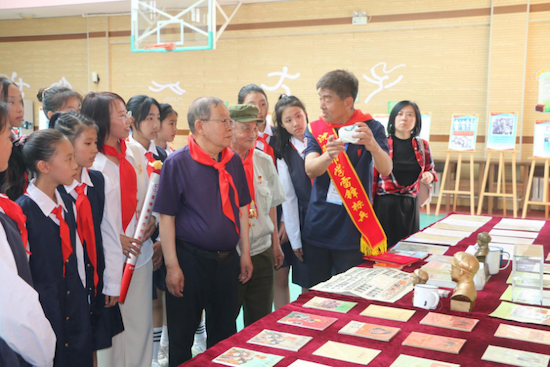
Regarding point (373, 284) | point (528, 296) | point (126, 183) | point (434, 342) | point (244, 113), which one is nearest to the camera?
point (434, 342)

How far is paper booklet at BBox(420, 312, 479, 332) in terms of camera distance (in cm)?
152

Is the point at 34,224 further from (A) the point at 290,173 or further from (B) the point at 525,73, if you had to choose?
(B) the point at 525,73

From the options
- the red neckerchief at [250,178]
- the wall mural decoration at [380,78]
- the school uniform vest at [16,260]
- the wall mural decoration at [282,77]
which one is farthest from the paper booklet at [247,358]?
the wall mural decoration at [282,77]

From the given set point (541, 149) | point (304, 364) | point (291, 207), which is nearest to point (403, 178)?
point (291, 207)

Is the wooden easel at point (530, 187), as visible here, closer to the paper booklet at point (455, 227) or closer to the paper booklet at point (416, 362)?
the paper booklet at point (455, 227)

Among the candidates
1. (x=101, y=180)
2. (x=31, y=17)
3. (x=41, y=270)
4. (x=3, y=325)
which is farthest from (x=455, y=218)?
(x=31, y=17)

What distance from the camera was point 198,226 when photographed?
214 cm

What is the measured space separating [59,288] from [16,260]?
451 mm

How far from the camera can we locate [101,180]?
2.10m

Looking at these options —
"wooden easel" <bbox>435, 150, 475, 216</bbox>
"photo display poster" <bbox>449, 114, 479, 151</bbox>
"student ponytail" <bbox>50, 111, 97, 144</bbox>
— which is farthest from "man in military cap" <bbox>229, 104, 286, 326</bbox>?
"photo display poster" <bbox>449, 114, 479, 151</bbox>

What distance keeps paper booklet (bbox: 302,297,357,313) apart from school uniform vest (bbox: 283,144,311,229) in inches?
48.5

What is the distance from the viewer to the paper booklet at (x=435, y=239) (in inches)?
104

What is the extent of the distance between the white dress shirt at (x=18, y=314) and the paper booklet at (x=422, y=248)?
5.45 ft

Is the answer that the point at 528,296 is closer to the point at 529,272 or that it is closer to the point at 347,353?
the point at 529,272
